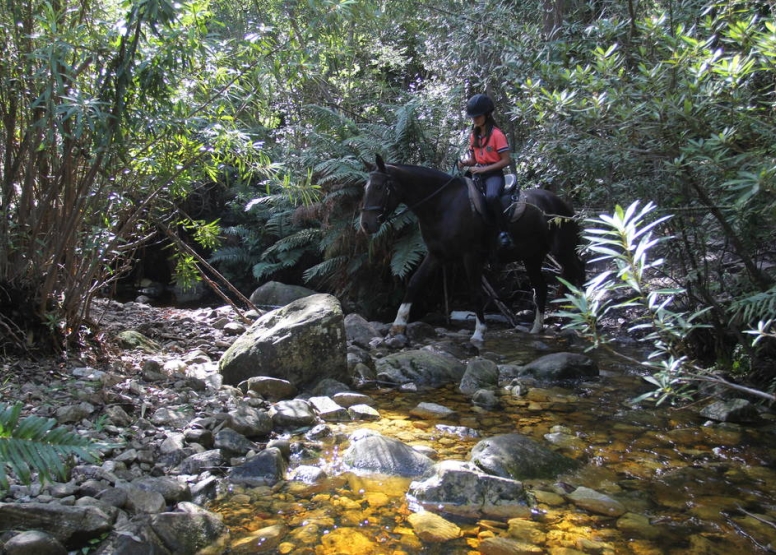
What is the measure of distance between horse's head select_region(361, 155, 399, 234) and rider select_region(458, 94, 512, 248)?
1.11 metres

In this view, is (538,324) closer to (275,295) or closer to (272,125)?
(275,295)

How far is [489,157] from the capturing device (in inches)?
293

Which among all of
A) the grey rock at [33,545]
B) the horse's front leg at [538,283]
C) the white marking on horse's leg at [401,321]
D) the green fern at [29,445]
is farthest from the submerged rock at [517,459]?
the horse's front leg at [538,283]

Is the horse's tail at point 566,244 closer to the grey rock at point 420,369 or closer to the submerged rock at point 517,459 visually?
the grey rock at point 420,369

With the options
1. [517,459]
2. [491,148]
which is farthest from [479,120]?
[517,459]

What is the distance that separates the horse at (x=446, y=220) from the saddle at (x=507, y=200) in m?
0.07

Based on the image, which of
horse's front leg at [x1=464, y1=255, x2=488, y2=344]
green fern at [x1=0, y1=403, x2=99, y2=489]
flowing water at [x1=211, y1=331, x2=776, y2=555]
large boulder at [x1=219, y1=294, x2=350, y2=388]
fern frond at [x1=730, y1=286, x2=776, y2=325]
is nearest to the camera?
green fern at [x1=0, y1=403, x2=99, y2=489]

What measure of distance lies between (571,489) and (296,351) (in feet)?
8.95

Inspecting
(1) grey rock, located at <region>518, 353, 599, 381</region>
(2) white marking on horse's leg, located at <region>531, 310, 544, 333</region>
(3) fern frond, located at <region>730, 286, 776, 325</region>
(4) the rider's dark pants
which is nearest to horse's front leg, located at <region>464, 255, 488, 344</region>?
(4) the rider's dark pants

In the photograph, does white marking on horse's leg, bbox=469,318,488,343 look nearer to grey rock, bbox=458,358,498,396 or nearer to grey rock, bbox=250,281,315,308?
grey rock, bbox=458,358,498,396

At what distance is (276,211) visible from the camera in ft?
39.9

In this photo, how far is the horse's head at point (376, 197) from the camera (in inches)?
282

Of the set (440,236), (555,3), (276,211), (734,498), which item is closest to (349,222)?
(440,236)

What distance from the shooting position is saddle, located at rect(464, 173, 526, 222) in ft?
24.8
